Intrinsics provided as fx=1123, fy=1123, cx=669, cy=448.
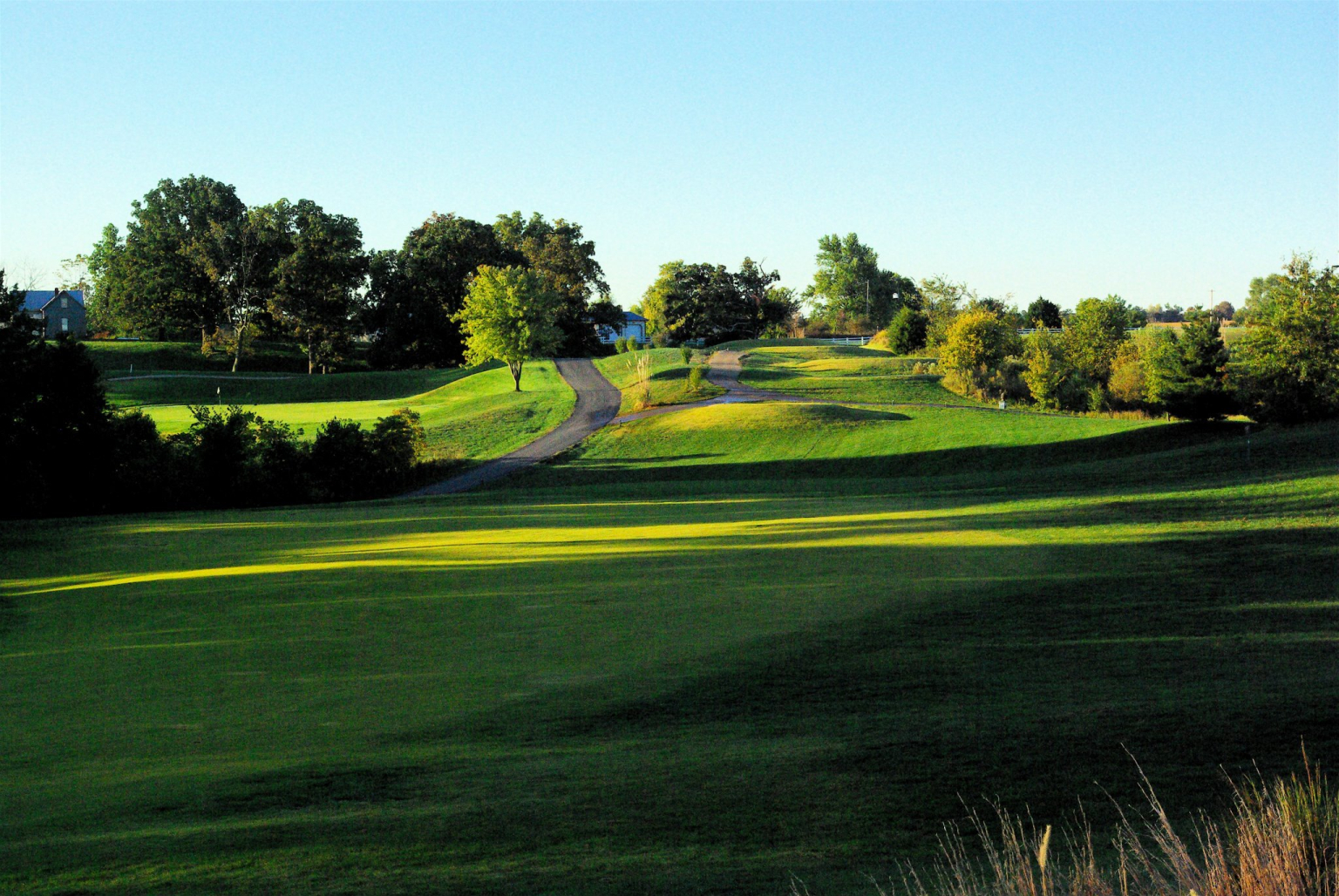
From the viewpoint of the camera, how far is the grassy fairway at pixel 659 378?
187 ft

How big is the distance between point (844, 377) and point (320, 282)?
47.8m

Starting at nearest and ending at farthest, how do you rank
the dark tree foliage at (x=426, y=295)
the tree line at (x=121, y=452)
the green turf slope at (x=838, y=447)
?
the tree line at (x=121, y=452), the green turf slope at (x=838, y=447), the dark tree foliage at (x=426, y=295)

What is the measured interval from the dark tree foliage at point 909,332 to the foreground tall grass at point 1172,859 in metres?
75.4

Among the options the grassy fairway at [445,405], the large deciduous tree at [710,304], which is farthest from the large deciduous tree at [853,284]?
the grassy fairway at [445,405]

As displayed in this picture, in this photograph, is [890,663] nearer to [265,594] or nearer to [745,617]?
[745,617]

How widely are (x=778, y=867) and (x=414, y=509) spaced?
79.7 feet

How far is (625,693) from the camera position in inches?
367

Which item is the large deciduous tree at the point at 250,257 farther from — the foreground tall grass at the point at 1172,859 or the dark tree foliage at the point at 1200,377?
the foreground tall grass at the point at 1172,859

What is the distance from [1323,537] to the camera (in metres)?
17.8

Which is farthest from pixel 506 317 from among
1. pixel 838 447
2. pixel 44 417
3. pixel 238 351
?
pixel 238 351

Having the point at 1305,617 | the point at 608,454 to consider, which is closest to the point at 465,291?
the point at 608,454

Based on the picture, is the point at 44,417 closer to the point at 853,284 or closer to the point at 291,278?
the point at 291,278

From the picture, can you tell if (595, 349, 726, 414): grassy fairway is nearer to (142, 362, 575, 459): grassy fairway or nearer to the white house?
(142, 362, 575, 459): grassy fairway

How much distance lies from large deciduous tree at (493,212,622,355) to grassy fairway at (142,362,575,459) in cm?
2675
